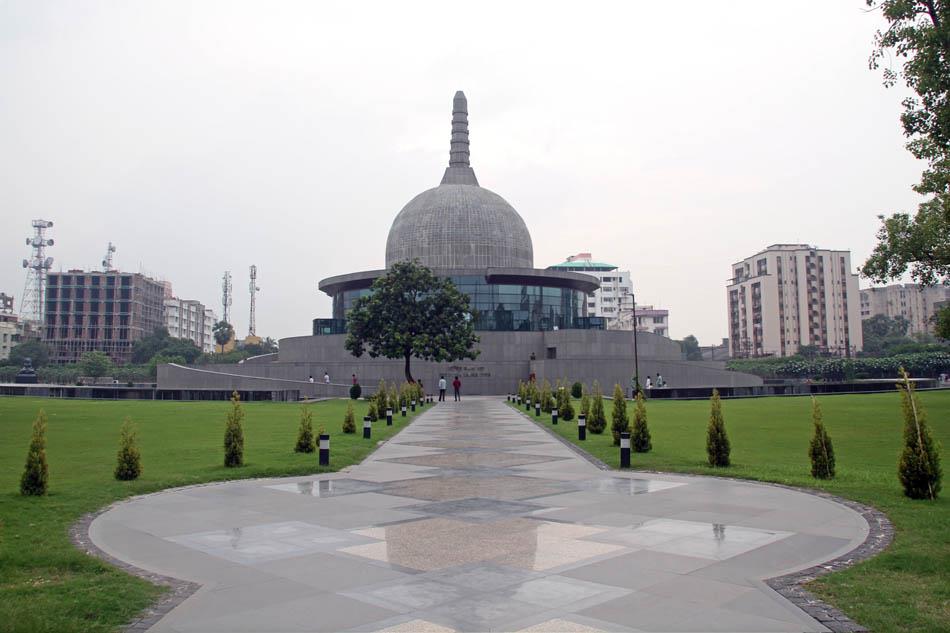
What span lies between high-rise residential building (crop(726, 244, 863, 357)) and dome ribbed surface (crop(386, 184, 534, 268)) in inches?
2494

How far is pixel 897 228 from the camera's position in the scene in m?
34.2

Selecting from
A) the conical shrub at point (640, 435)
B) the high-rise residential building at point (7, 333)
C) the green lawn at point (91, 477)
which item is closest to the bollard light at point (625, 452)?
the conical shrub at point (640, 435)

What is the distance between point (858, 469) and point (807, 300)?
11796cm

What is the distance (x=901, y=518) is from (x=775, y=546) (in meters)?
2.63

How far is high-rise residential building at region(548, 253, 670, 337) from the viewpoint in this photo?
165m

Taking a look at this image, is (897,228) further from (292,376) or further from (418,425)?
(292,376)

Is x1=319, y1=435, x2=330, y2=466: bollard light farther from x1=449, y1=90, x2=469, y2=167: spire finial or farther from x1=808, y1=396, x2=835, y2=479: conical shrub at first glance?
x1=449, y1=90, x2=469, y2=167: spire finial

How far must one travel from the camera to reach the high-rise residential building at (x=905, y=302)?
153 m

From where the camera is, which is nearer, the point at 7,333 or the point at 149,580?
the point at 149,580

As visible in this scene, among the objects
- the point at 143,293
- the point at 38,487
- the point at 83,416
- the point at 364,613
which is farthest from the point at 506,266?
the point at 143,293

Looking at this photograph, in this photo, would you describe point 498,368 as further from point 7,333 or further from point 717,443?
point 7,333

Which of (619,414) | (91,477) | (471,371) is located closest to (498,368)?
(471,371)

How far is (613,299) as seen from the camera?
551 feet

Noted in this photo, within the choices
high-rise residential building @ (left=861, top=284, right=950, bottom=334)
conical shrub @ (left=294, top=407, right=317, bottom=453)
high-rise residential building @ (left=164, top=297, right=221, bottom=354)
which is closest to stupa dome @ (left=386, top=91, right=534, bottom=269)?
conical shrub @ (left=294, top=407, right=317, bottom=453)
